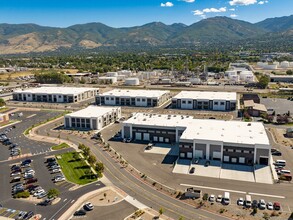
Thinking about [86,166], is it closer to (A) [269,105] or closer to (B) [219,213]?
(B) [219,213]

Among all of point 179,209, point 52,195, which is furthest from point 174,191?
point 52,195

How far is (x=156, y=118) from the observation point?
8400 cm

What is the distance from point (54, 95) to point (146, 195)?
94.8 metres

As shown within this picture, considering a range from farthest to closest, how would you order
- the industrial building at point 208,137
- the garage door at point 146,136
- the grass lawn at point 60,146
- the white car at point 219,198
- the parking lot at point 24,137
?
the garage door at point 146,136
the grass lawn at point 60,146
the parking lot at point 24,137
the industrial building at point 208,137
the white car at point 219,198

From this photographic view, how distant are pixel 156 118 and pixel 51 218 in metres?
45.5

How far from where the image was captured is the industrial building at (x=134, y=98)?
4759 inches

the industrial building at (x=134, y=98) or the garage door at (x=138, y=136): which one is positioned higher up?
the industrial building at (x=134, y=98)

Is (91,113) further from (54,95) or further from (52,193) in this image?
(54,95)

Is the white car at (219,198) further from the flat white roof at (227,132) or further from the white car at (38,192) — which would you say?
the white car at (38,192)

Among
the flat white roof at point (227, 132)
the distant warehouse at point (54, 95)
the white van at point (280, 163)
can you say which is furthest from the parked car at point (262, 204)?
the distant warehouse at point (54, 95)

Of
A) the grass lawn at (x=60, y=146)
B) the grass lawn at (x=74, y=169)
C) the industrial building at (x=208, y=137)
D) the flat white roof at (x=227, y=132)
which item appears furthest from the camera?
the grass lawn at (x=60, y=146)

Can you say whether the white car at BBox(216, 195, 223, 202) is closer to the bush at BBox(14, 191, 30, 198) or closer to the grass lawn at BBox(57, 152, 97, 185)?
the grass lawn at BBox(57, 152, 97, 185)

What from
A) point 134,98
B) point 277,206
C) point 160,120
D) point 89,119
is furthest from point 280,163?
point 134,98

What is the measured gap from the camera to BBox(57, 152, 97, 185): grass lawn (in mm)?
56219
